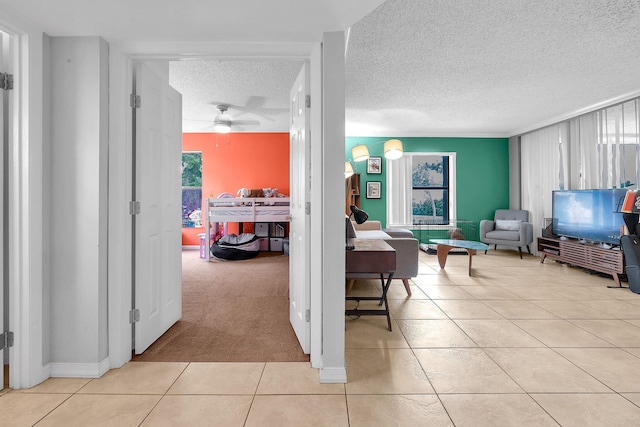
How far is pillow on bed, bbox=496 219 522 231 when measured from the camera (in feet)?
20.6

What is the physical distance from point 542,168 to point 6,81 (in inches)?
279

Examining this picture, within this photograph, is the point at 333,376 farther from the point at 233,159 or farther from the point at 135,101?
the point at 233,159

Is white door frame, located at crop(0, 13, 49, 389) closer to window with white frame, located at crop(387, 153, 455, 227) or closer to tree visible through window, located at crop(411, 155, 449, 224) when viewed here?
window with white frame, located at crop(387, 153, 455, 227)

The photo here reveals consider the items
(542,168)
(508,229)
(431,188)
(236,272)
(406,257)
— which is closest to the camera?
(406,257)

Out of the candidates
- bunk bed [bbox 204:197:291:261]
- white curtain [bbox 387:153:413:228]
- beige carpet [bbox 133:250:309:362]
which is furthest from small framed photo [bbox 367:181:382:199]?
beige carpet [bbox 133:250:309:362]

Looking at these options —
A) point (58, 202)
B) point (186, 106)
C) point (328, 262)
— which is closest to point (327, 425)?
point (328, 262)

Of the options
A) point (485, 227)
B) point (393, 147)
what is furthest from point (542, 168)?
point (393, 147)

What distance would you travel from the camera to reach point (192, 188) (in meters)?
6.98

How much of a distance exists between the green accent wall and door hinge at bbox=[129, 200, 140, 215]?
5.17 m

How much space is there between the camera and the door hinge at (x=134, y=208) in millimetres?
2144

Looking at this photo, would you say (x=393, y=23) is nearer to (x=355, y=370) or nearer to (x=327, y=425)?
(x=355, y=370)

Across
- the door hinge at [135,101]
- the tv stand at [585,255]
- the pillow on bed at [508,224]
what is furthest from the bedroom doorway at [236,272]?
the pillow on bed at [508,224]

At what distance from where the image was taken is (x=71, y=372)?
198 centimetres

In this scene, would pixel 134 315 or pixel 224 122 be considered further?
pixel 224 122
